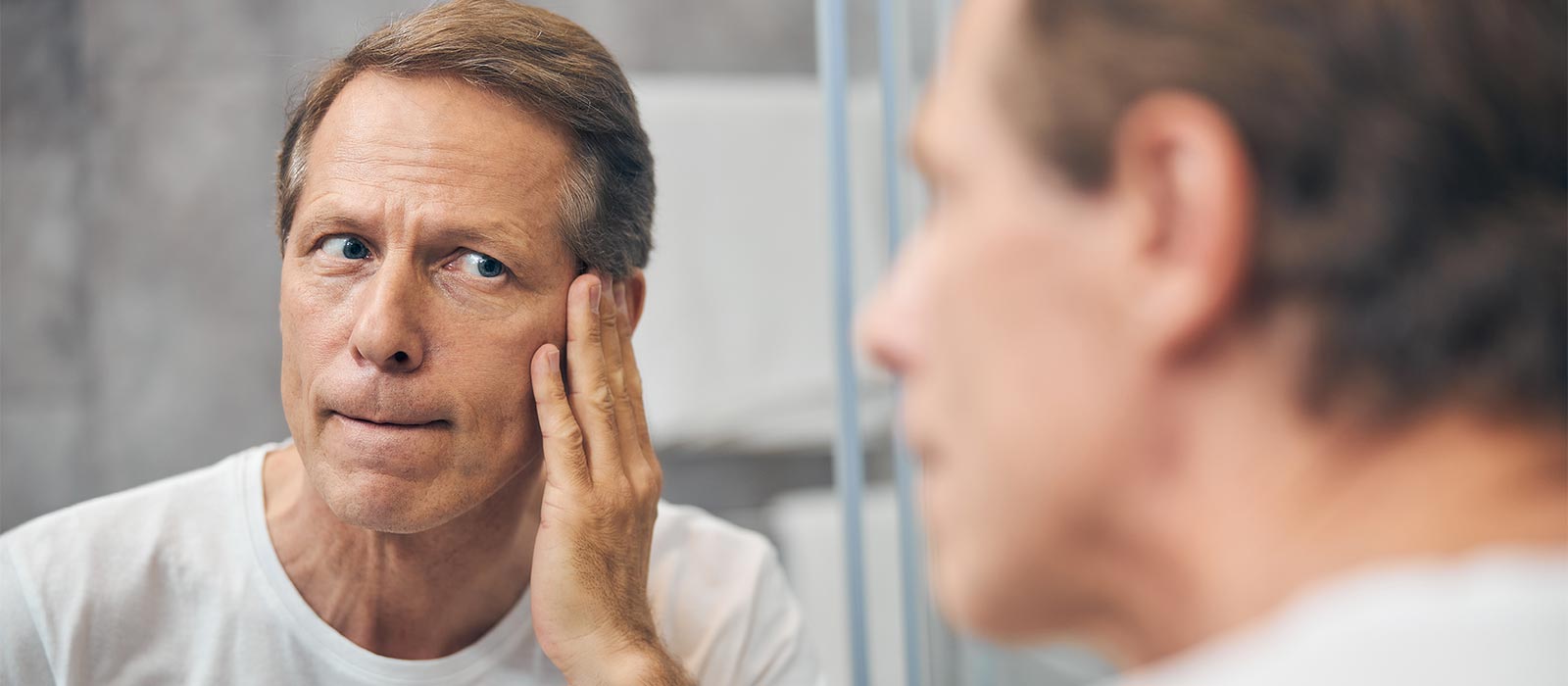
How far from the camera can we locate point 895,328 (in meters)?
0.42

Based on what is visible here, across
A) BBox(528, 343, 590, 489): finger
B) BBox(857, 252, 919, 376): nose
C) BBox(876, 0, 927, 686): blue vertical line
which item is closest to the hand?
BBox(528, 343, 590, 489): finger

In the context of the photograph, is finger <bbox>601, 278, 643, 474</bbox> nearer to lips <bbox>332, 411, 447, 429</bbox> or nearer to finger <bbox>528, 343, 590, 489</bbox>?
finger <bbox>528, 343, 590, 489</bbox>

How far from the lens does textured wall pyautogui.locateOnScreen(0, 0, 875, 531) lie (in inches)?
67.2

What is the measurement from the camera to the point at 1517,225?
36cm

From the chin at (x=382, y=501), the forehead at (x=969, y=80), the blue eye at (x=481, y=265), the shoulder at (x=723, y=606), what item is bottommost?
the shoulder at (x=723, y=606)

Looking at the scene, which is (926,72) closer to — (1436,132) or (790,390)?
(1436,132)

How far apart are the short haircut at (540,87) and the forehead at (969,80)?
1.90ft

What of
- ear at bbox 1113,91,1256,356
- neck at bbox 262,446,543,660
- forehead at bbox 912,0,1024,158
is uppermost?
forehead at bbox 912,0,1024,158

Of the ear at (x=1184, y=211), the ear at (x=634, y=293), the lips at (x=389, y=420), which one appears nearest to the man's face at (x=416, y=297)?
the lips at (x=389, y=420)

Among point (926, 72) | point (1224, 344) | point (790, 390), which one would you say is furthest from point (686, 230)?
point (1224, 344)

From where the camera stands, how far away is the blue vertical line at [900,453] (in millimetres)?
960

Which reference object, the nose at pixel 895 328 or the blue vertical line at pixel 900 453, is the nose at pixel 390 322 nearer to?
the blue vertical line at pixel 900 453

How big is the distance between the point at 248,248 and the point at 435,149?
99 cm

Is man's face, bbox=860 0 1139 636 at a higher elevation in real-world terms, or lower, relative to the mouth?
higher
